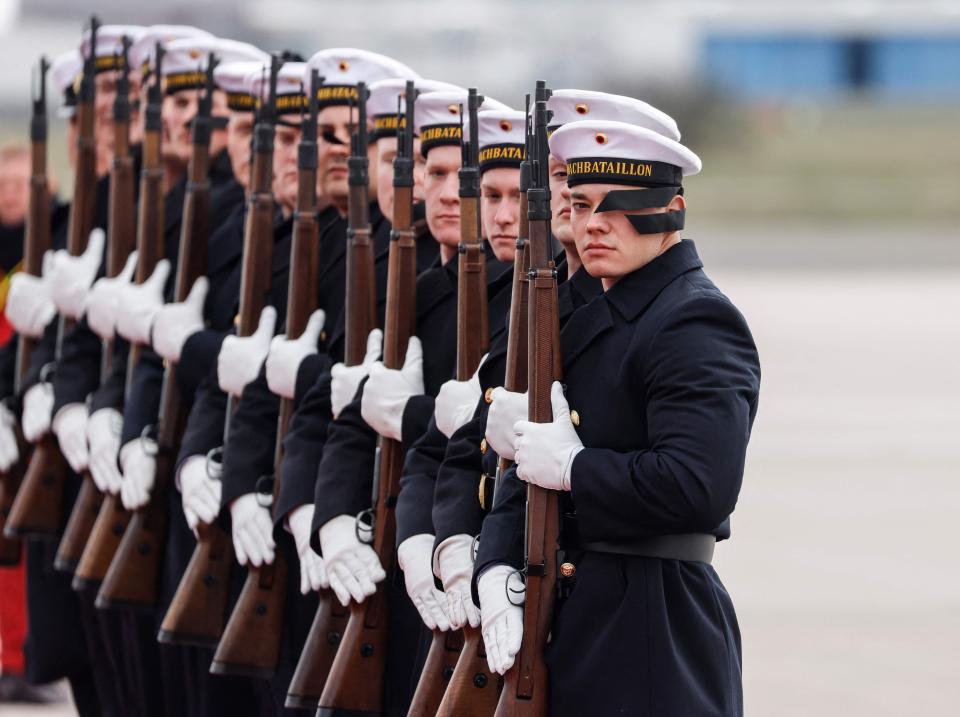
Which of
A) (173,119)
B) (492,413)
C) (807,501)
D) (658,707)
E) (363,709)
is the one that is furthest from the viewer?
(807,501)

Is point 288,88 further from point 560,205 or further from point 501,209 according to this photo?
point 560,205

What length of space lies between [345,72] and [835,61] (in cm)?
4692

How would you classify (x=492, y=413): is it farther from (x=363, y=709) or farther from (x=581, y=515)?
(x=363, y=709)

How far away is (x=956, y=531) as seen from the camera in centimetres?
998

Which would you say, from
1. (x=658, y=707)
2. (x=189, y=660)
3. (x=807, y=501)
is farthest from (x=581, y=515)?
(x=807, y=501)

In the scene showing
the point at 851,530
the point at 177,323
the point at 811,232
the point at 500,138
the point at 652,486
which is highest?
the point at 811,232

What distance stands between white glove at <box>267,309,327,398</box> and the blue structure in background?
45.4 m

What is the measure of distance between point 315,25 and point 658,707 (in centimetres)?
4643

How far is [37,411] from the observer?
6812 millimetres

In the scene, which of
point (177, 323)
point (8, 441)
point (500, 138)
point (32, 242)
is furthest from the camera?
point (32, 242)

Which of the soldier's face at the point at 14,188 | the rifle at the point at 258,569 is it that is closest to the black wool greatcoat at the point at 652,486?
the rifle at the point at 258,569

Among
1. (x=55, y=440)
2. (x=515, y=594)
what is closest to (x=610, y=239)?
(x=515, y=594)

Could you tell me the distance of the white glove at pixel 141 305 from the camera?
6164 mm

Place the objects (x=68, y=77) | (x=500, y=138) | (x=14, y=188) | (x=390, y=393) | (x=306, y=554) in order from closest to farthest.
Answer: (x=500, y=138)
(x=390, y=393)
(x=306, y=554)
(x=68, y=77)
(x=14, y=188)
